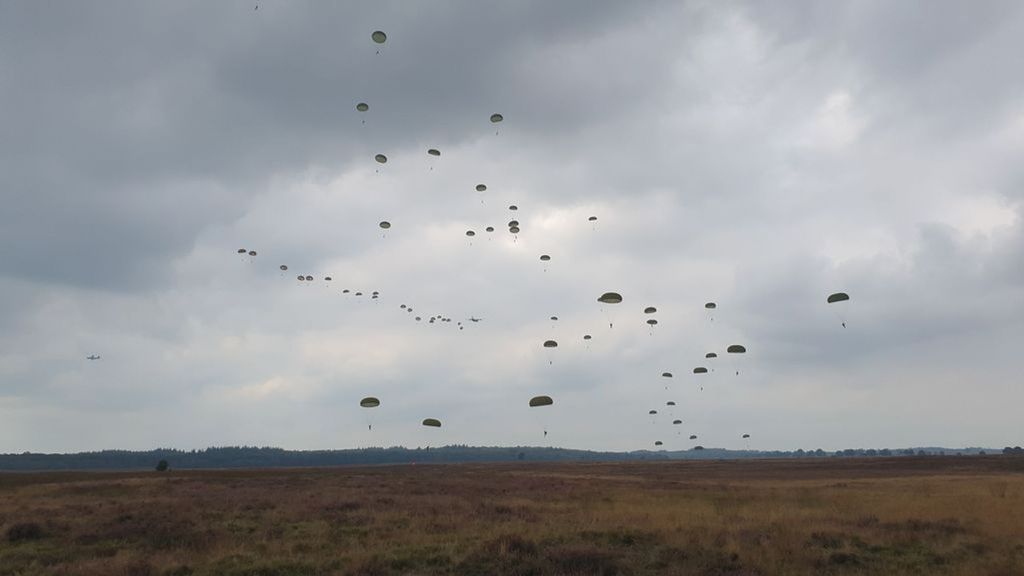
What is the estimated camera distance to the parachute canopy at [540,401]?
37950 mm

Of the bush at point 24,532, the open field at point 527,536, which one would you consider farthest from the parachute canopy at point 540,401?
the bush at point 24,532

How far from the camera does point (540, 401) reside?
1524 inches

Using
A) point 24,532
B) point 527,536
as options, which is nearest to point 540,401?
point 527,536

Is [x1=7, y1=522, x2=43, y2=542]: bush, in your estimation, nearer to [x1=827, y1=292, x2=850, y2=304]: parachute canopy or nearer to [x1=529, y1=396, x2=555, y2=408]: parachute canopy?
[x1=529, y1=396, x2=555, y2=408]: parachute canopy

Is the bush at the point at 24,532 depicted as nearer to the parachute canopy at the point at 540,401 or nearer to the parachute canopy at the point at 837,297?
the parachute canopy at the point at 540,401

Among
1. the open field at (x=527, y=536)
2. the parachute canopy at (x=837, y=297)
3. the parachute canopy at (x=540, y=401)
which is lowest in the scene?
the open field at (x=527, y=536)

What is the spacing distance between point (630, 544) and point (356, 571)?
8995 millimetres

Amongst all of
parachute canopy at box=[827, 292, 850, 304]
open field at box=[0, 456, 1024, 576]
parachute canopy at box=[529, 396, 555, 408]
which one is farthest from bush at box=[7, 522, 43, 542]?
parachute canopy at box=[827, 292, 850, 304]

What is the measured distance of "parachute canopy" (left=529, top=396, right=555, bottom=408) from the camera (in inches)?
1494

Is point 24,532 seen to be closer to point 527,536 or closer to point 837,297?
point 527,536

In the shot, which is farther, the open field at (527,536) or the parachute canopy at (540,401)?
the parachute canopy at (540,401)

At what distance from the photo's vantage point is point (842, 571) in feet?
56.0

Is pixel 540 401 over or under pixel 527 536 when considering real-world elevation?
over

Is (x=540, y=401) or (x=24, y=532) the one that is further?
(x=540, y=401)
